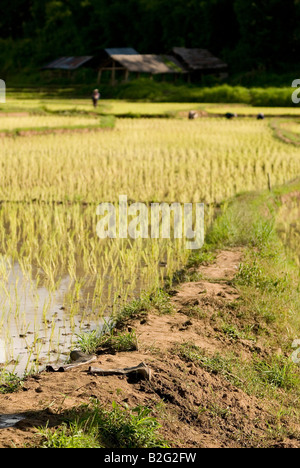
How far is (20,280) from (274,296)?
67.7 inches

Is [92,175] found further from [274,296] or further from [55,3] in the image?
[55,3]

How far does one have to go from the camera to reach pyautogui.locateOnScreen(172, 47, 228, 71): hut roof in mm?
31595

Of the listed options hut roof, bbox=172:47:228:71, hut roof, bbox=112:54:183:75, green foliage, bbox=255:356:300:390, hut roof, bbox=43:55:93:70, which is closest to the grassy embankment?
green foliage, bbox=255:356:300:390

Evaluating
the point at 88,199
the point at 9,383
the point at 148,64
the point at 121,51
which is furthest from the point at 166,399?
the point at 121,51

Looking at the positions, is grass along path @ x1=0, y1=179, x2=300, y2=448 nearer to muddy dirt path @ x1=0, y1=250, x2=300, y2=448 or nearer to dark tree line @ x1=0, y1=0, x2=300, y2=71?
muddy dirt path @ x1=0, y1=250, x2=300, y2=448

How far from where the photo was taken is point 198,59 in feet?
105

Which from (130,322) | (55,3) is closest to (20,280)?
(130,322)

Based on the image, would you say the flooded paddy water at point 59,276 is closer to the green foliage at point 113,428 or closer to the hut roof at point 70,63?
the green foliage at point 113,428

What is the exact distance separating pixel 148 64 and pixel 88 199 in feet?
78.7

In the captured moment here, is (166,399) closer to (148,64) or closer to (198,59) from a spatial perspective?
(148,64)

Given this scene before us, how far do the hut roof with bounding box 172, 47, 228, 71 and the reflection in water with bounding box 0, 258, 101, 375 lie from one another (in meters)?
27.5

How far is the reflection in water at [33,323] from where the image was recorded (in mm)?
3609

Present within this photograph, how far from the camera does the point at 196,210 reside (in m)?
7.30
